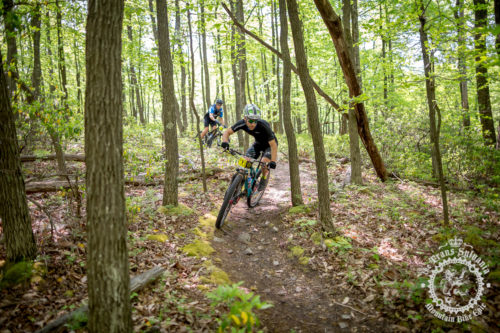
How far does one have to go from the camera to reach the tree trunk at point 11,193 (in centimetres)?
358

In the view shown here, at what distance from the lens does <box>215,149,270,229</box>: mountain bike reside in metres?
6.26

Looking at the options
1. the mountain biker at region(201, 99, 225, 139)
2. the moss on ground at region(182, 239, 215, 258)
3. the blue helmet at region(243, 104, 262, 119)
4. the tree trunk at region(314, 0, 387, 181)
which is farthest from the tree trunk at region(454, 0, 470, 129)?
the mountain biker at region(201, 99, 225, 139)

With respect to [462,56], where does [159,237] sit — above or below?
below

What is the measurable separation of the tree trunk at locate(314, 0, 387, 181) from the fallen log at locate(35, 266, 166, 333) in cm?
674

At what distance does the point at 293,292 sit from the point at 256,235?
2225 millimetres

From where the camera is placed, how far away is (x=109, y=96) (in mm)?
2488

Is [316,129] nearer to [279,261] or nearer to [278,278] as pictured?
[279,261]

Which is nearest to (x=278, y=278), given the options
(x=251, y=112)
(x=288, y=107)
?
(x=251, y=112)

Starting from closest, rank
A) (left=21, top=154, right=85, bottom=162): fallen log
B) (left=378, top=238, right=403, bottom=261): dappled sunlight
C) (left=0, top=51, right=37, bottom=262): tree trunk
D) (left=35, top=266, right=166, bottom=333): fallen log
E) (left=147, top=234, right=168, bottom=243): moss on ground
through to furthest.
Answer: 1. (left=35, top=266, right=166, bottom=333): fallen log
2. (left=0, top=51, right=37, bottom=262): tree trunk
3. (left=378, top=238, right=403, bottom=261): dappled sunlight
4. (left=147, top=234, right=168, bottom=243): moss on ground
5. (left=21, top=154, right=85, bottom=162): fallen log

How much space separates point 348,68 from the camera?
8047 millimetres
